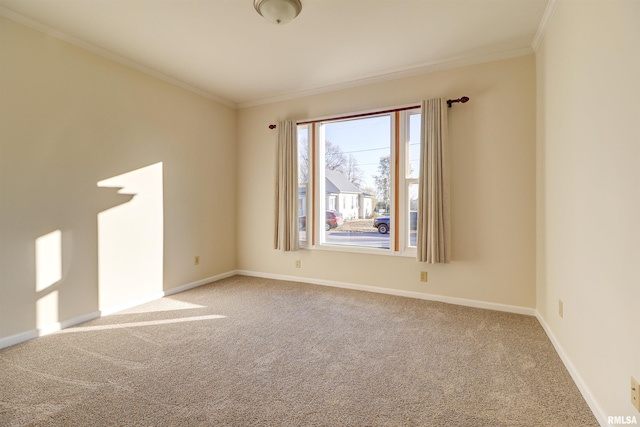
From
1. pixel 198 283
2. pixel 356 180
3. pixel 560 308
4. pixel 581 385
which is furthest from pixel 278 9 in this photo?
pixel 198 283

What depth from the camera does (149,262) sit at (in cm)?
357

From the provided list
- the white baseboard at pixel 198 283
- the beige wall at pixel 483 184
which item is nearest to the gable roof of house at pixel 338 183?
the beige wall at pixel 483 184

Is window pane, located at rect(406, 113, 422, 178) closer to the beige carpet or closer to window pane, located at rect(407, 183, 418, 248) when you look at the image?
window pane, located at rect(407, 183, 418, 248)

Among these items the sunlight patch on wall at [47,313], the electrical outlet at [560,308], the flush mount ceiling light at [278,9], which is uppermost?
the flush mount ceiling light at [278,9]

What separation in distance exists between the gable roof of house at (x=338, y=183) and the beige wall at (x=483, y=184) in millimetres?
849

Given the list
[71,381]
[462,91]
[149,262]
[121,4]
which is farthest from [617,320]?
[149,262]

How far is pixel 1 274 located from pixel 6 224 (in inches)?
15.6

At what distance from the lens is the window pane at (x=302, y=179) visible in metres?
4.34

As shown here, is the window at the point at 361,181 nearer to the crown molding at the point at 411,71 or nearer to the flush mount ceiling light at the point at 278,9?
the crown molding at the point at 411,71

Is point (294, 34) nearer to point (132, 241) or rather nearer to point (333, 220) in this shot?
point (333, 220)

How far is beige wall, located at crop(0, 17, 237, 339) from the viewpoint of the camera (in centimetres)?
248

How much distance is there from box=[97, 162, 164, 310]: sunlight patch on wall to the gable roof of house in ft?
6.97

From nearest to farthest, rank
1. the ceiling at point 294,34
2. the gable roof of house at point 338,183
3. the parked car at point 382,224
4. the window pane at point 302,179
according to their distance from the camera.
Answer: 1. the ceiling at point 294,34
2. the parked car at point 382,224
3. the gable roof of house at point 338,183
4. the window pane at point 302,179

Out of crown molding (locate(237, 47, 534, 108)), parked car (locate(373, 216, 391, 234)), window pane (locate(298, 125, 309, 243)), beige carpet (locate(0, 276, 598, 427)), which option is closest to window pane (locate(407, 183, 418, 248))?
parked car (locate(373, 216, 391, 234))
